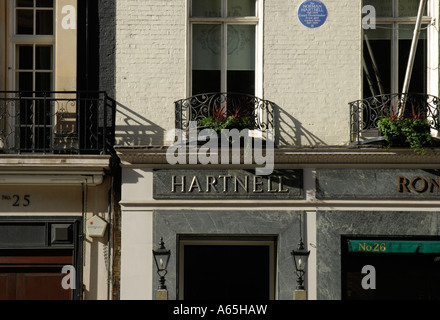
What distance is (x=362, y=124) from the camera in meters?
14.0

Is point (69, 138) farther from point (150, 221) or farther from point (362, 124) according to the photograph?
point (362, 124)

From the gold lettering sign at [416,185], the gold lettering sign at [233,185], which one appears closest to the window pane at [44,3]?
the gold lettering sign at [233,185]

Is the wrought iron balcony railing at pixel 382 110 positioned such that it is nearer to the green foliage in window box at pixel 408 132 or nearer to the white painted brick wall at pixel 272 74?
the white painted brick wall at pixel 272 74

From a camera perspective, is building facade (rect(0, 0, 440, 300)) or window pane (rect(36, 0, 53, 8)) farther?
window pane (rect(36, 0, 53, 8))

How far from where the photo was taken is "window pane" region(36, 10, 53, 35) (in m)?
14.4

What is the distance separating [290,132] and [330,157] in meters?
0.83

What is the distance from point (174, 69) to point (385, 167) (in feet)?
13.0

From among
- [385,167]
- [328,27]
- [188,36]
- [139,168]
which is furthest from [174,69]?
[385,167]

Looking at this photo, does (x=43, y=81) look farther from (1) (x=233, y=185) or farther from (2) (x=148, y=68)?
(1) (x=233, y=185)

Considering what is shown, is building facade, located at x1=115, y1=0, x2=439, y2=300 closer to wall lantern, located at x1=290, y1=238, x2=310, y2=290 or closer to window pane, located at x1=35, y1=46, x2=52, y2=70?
wall lantern, located at x1=290, y1=238, x2=310, y2=290

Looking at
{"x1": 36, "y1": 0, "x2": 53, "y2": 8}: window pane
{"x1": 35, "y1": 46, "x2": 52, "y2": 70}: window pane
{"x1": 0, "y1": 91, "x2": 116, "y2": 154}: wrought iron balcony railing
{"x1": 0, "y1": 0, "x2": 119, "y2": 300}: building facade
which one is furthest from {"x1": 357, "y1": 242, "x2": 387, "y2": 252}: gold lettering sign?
{"x1": 36, "y1": 0, "x2": 53, "y2": 8}: window pane

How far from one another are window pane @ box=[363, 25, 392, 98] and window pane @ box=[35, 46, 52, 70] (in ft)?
18.2

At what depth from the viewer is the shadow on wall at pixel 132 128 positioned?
14.0 m
